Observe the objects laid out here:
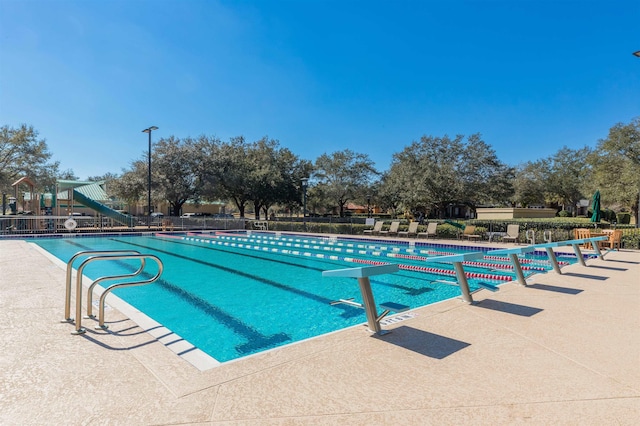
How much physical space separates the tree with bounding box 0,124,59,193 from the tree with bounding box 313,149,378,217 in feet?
82.3

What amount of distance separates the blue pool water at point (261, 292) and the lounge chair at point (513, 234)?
5.01 feet

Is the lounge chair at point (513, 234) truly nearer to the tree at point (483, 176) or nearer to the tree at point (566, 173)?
the tree at point (483, 176)

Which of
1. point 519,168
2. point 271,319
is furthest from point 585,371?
point 519,168

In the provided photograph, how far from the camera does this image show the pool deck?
2084mm

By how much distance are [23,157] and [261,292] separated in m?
32.0

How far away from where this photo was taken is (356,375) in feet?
8.64

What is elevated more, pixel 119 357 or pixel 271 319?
pixel 119 357

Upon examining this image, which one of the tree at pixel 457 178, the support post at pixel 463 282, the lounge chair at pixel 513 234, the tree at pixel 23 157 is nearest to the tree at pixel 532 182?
the tree at pixel 457 178

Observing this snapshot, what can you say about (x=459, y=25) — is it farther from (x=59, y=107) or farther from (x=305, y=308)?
(x=59, y=107)

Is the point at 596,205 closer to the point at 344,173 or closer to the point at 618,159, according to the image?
the point at 618,159

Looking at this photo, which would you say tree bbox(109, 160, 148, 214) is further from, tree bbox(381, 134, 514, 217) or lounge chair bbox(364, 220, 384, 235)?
tree bbox(381, 134, 514, 217)

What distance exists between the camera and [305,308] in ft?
19.6

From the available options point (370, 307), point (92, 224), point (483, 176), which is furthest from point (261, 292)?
point (483, 176)

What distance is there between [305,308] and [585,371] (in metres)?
4.11
